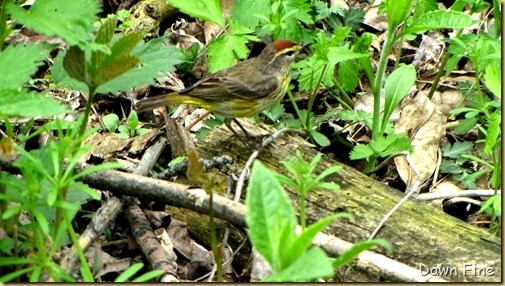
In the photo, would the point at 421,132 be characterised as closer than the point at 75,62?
No

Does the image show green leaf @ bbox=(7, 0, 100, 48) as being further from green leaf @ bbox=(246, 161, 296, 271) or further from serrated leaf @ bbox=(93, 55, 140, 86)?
green leaf @ bbox=(246, 161, 296, 271)

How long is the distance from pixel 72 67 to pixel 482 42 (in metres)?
3.22

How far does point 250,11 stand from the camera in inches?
220

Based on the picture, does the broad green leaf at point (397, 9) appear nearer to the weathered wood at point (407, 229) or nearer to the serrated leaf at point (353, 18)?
the weathered wood at point (407, 229)

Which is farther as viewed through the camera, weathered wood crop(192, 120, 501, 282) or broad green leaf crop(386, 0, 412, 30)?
broad green leaf crop(386, 0, 412, 30)

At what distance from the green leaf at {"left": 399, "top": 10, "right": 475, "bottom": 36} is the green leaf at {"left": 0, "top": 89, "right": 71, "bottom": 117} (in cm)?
267

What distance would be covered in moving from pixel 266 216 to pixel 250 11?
3.09m

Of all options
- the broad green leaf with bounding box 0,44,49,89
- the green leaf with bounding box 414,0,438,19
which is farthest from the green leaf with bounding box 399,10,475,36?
the broad green leaf with bounding box 0,44,49,89

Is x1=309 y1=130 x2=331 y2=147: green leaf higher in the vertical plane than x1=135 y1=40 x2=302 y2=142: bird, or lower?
lower

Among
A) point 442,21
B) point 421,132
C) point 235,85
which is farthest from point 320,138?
point 442,21

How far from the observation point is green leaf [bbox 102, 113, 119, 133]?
5.71 metres

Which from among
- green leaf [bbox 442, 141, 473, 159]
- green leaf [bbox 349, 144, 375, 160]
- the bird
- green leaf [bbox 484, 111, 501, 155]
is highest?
green leaf [bbox 484, 111, 501, 155]

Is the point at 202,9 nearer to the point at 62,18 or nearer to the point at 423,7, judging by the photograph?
the point at 423,7

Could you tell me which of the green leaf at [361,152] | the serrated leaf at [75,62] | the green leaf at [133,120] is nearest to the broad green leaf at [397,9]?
the green leaf at [361,152]
